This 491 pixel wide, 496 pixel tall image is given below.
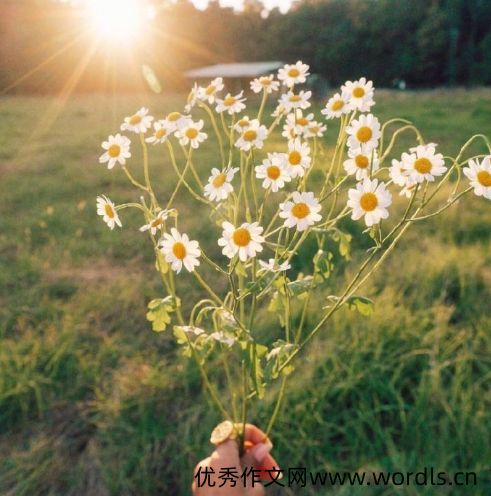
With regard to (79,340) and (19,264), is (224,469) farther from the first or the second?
(19,264)

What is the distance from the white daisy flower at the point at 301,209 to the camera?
84cm

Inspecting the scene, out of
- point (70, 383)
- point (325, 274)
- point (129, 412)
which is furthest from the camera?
point (70, 383)

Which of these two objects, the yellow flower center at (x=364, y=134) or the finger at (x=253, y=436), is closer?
the yellow flower center at (x=364, y=134)

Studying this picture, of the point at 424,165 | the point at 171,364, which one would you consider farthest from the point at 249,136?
the point at 171,364

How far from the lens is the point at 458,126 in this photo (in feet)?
26.6

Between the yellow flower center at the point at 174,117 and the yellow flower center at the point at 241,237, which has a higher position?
the yellow flower center at the point at 174,117

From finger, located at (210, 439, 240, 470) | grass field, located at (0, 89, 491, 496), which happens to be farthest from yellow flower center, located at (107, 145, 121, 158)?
grass field, located at (0, 89, 491, 496)

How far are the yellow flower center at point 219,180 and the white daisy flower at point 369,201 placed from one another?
9.0 inches

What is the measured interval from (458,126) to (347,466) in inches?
296

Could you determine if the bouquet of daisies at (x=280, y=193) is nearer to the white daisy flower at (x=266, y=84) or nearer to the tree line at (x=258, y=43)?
the white daisy flower at (x=266, y=84)

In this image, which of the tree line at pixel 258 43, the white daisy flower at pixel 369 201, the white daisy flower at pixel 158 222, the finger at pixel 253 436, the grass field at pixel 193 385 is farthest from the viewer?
the tree line at pixel 258 43

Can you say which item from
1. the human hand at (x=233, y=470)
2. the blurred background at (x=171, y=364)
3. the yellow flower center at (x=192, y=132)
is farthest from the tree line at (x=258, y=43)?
the human hand at (x=233, y=470)

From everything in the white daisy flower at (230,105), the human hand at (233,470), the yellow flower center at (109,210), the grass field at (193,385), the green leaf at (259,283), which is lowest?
the grass field at (193,385)

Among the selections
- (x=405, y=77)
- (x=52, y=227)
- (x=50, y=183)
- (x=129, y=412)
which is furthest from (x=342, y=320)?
(x=405, y=77)
